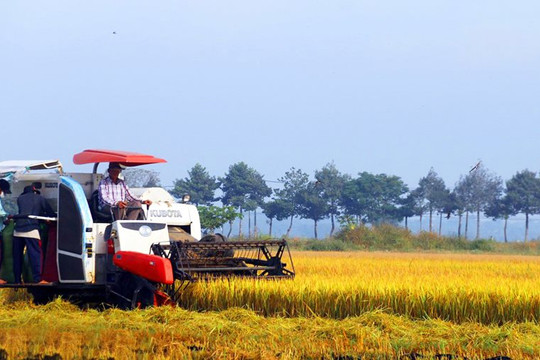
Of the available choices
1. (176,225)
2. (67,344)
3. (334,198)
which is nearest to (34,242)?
(176,225)

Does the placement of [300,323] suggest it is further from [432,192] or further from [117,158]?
[432,192]

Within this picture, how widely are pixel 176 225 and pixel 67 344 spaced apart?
5724 mm

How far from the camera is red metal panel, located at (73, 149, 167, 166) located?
14.7 m

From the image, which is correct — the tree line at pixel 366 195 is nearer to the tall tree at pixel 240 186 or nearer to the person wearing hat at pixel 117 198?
the tall tree at pixel 240 186

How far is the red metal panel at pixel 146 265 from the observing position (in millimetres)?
13336

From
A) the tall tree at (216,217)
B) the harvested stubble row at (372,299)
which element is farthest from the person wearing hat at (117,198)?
the tall tree at (216,217)

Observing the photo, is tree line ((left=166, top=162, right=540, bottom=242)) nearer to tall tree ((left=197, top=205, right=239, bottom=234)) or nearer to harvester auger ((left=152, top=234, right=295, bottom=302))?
tall tree ((left=197, top=205, right=239, bottom=234))

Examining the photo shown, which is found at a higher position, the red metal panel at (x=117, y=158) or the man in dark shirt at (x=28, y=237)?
the red metal panel at (x=117, y=158)

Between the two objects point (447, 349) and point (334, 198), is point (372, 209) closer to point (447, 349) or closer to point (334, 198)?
point (334, 198)

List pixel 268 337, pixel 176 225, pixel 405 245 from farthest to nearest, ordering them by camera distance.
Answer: pixel 405 245
pixel 176 225
pixel 268 337

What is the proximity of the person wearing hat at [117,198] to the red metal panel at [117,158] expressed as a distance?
0.16 metres

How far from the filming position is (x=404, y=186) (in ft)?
339

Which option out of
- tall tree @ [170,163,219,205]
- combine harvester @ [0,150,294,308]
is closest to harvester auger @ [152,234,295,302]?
combine harvester @ [0,150,294,308]

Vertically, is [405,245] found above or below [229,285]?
below
